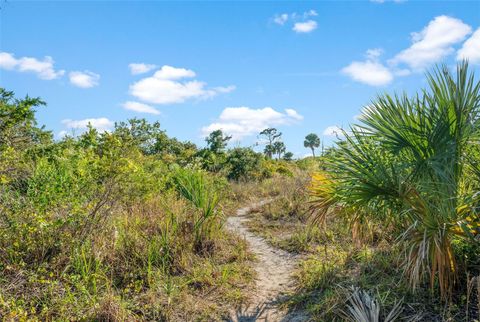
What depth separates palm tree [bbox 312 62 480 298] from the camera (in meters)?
3.30

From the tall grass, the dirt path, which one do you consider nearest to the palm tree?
the dirt path

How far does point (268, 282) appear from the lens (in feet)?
16.7

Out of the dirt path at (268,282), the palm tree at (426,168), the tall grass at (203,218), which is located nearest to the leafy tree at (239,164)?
the dirt path at (268,282)

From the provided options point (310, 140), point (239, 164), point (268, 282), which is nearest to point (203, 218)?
point (268, 282)

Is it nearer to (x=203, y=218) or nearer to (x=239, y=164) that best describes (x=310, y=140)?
(x=239, y=164)

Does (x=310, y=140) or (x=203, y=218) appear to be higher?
(x=310, y=140)

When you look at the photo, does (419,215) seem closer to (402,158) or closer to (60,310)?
(402,158)

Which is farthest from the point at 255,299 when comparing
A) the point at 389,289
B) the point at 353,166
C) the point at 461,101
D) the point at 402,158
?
the point at 461,101

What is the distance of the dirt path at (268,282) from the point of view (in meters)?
4.11

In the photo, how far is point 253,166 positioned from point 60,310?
1458 centimetres

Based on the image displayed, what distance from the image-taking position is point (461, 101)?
3.56 m

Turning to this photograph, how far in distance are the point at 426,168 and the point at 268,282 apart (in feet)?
8.81

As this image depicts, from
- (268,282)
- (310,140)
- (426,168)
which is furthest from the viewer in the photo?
(310,140)

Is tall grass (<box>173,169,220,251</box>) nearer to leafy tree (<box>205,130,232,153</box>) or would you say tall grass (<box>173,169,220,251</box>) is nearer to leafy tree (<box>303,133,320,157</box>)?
leafy tree (<box>205,130,232,153</box>)
